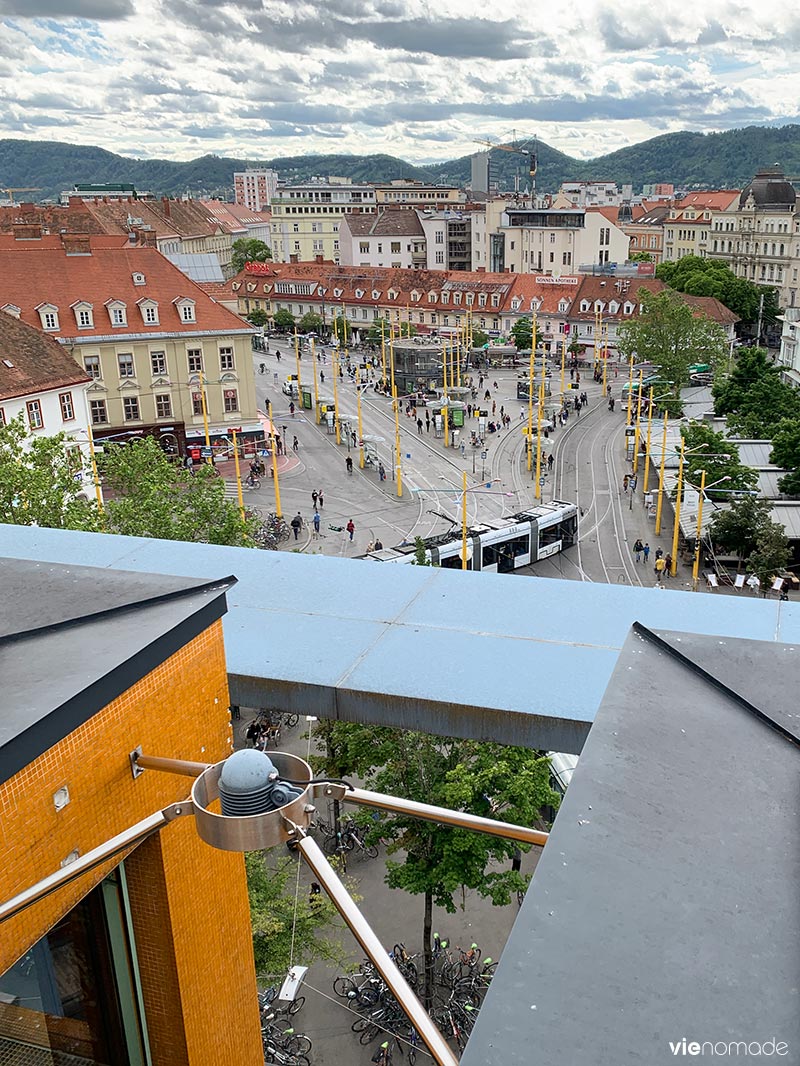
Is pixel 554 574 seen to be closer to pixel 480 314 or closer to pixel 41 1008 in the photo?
pixel 41 1008

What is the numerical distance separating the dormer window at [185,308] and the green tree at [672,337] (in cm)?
3783

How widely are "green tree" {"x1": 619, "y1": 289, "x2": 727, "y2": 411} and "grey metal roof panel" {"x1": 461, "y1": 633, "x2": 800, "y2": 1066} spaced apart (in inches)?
2920

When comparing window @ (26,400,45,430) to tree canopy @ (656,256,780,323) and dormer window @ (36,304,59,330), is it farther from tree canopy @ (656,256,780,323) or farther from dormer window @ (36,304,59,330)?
tree canopy @ (656,256,780,323)

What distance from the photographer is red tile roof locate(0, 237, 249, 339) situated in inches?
2024

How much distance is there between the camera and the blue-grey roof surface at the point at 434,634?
5.39 metres

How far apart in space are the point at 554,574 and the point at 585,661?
34.1 metres

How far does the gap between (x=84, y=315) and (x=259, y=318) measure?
6196cm

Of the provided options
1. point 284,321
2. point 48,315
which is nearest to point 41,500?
point 48,315

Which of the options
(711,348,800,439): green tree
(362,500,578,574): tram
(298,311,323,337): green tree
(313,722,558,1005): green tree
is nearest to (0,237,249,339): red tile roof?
(362,500,578,574): tram

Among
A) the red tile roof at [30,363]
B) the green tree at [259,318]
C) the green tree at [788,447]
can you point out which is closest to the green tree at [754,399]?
the green tree at [788,447]

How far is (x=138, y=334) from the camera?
172 feet

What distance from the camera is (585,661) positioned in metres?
5.72

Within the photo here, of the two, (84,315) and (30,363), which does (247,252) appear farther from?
(30,363)

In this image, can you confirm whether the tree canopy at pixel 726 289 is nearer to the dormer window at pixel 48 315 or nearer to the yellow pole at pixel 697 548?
the yellow pole at pixel 697 548
